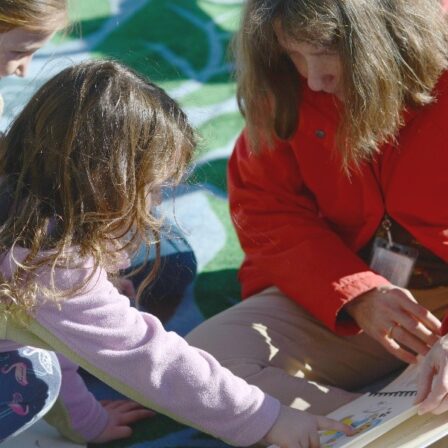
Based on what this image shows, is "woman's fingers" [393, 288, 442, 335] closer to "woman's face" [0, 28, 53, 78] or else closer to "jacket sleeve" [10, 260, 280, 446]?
"jacket sleeve" [10, 260, 280, 446]

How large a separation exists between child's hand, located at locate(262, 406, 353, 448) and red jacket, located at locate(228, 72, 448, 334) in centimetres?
33

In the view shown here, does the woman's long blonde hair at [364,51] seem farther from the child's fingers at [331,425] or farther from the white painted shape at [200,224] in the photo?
the white painted shape at [200,224]

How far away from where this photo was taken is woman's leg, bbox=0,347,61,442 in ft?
4.73

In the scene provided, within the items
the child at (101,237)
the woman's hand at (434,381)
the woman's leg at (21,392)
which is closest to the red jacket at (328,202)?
the woman's hand at (434,381)

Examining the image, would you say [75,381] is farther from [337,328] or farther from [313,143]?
[313,143]

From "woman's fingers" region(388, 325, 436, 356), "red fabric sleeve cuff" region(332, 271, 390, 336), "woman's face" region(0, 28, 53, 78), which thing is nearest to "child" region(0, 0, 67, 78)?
"woman's face" region(0, 28, 53, 78)

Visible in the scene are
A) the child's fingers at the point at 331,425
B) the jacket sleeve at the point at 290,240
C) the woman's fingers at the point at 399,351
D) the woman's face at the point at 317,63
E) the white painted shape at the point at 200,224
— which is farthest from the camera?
the white painted shape at the point at 200,224

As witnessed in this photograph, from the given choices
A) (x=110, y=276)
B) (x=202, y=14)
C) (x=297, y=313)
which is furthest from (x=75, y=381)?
(x=202, y=14)

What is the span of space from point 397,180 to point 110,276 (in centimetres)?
52

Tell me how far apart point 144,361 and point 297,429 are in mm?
236

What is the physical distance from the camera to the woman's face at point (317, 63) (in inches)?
58.5

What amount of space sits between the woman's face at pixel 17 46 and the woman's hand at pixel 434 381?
880mm

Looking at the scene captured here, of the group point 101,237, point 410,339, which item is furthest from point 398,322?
point 101,237

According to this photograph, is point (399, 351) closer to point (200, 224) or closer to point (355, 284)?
point (355, 284)
